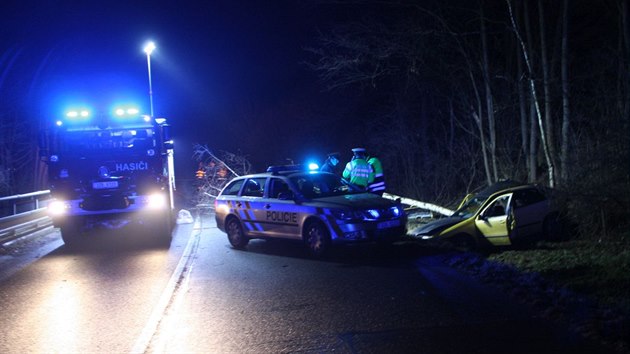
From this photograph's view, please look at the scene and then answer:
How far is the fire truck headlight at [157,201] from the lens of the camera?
13555 mm

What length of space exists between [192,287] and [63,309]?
1777 millimetres

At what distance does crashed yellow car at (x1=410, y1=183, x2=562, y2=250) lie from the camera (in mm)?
10086

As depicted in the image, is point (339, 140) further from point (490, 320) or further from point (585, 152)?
point (490, 320)

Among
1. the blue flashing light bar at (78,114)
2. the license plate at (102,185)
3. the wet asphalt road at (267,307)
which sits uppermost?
the blue flashing light bar at (78,114)

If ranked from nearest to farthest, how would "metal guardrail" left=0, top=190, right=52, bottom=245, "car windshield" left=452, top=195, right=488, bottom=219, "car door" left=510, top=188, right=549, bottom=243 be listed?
"car door" left=510, top=188, right=549, bottom=243
"car windshield" left=452, top=195, right=488, bottom=219
"metal guardrail" left=0, top=190, right=52, bottom=245

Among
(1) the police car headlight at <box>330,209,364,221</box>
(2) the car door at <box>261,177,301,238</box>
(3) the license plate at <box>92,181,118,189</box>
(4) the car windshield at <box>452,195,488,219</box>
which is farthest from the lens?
(3) the license plate at <box>92,181,118,189</box>

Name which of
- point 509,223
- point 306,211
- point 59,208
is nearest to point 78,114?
point 59,208

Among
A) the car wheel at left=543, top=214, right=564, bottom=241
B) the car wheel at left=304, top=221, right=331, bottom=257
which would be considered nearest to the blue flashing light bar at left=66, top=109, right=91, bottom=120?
the car wheel at left=304, top=221, right=331, bottom=257

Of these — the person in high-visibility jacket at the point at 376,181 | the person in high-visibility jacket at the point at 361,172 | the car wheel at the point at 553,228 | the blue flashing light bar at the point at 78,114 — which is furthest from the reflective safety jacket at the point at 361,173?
the blue flashing light bar at the point at 78,114

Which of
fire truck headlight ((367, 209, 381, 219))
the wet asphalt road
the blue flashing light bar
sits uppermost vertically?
the blue flashing light bar

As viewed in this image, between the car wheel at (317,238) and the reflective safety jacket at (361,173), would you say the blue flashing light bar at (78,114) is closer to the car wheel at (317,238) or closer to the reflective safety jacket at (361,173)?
the reflective safety jacket at (361,173)

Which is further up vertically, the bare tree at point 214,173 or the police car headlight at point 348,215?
the bare tree at point 214,173

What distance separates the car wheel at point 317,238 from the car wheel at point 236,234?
1982 mm

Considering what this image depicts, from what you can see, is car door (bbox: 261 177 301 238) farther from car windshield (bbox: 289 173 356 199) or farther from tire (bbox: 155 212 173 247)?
tire (bbox: 155 212 173 247)
